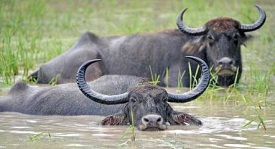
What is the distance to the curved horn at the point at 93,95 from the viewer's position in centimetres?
775

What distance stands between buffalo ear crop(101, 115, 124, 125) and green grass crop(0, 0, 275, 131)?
70.6 inches

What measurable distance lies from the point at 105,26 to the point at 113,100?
7.84 metres

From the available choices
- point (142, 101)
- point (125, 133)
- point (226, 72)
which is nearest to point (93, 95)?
point (142, 101)

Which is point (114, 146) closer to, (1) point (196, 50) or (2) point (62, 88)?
(2) point (62, 88)

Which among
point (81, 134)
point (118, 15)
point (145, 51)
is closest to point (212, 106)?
point (81, 134)

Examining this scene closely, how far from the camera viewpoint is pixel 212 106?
29.7ft

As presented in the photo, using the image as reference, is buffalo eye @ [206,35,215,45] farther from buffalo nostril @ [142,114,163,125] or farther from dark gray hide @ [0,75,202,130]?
buffalo nostril @ [142,114,163,125]

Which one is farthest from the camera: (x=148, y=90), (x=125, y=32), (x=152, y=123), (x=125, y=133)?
(x=125, y=32)

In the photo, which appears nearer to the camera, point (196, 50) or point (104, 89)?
point (104, 89)

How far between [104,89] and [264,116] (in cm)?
155

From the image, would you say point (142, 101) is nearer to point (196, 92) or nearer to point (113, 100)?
point (113, 100)

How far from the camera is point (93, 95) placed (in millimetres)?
7766

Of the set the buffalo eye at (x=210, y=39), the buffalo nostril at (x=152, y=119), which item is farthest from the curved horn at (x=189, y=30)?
the buffalo nostril at (x=152, y=119)

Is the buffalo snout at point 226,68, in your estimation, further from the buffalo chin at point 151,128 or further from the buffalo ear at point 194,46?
Result: the buffalo chin at point 151,128
